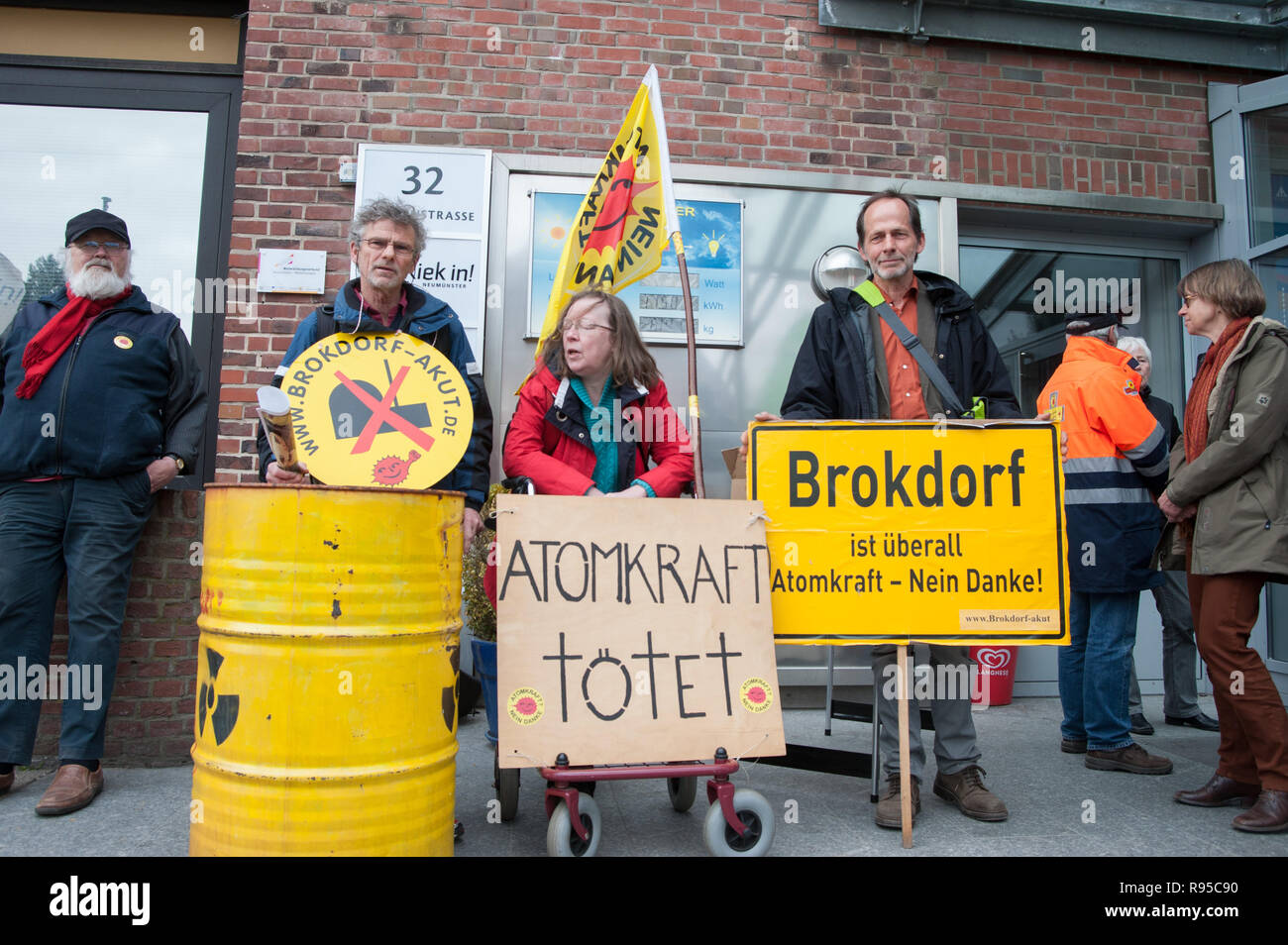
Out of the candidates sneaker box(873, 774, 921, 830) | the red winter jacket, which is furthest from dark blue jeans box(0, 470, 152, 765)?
sneaker box(873, 774, 921, 830)

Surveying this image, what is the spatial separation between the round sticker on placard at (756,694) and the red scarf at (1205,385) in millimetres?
2118

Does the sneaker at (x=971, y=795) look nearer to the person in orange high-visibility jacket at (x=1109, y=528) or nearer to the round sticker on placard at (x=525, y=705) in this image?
the person in orange high-visibility jacket at (x=1109, y=528)

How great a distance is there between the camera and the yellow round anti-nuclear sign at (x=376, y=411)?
9.07 feet

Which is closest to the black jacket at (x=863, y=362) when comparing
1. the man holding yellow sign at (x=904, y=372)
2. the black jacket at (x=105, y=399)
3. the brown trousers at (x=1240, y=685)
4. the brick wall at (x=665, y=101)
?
the man holding yellow sign at (x=904, y=372)

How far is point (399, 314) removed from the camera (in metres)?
3.29

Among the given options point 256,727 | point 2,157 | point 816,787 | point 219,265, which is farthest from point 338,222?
point 816,787

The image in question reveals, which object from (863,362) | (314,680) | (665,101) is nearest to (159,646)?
(314,680)

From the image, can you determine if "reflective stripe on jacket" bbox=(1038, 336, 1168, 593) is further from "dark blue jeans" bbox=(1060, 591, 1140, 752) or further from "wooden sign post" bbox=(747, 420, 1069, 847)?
"wooden sign post" bbox=(747, 420, 1069, 847)

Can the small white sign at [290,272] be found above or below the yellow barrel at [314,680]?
above

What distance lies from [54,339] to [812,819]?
3.64 meters

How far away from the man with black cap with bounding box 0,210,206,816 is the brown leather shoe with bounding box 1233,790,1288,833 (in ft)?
14.2

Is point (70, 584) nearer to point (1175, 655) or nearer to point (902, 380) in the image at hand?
point (902, 380)

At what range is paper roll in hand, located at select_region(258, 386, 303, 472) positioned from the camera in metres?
2.39

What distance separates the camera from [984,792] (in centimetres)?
328
